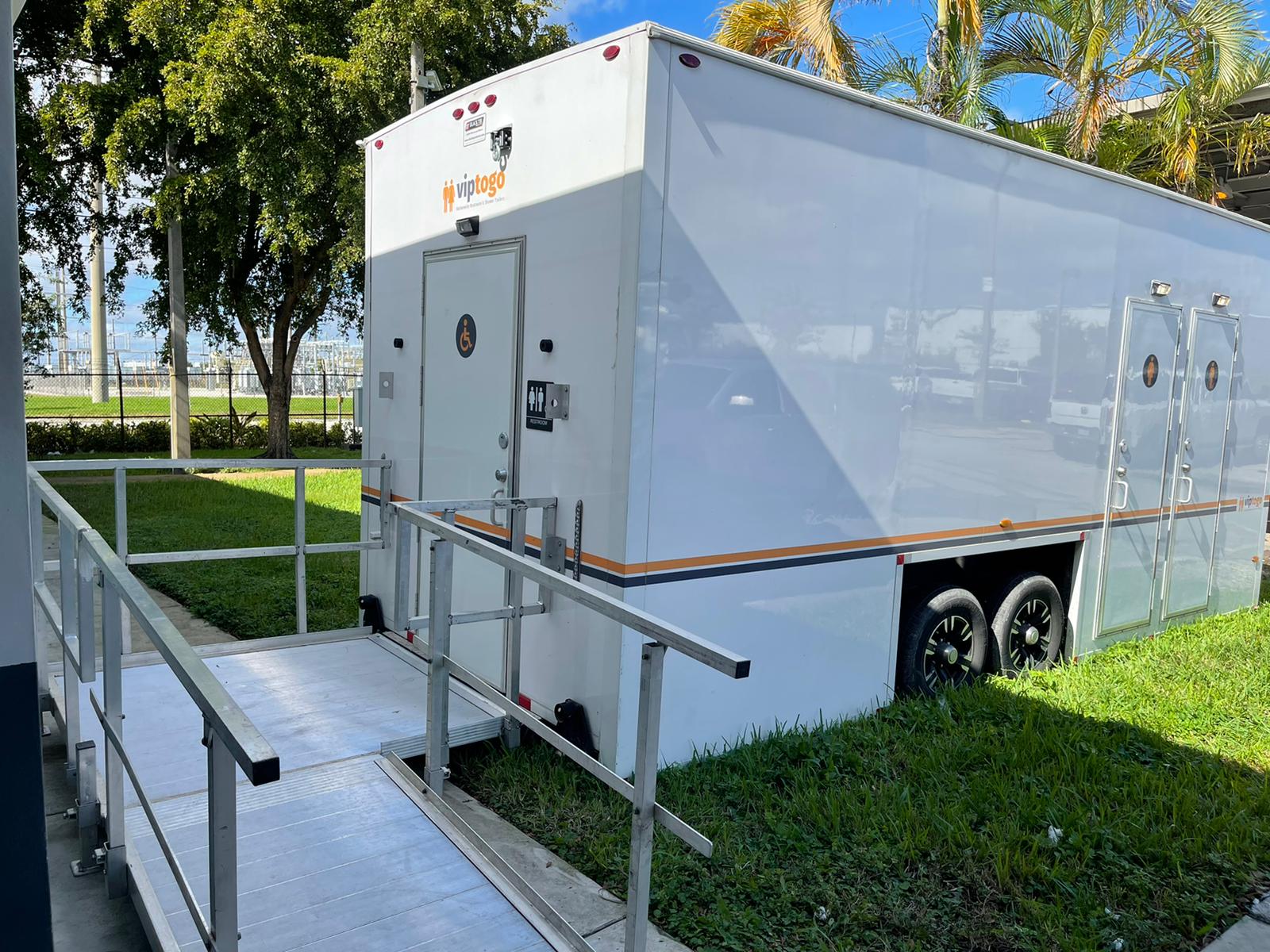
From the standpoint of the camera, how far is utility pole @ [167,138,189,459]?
1508 cm

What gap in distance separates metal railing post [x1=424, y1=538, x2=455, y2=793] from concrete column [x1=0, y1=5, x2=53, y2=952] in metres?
1.82

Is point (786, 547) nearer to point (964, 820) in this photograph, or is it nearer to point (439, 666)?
point (964, 820)

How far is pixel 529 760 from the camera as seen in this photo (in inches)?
166

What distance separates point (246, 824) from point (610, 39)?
128 inches

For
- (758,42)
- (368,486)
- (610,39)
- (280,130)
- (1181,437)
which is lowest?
(368,486)

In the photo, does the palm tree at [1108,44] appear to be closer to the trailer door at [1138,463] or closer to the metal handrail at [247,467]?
the trailer door at [1138,463]

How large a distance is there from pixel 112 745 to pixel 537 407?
2157 mm

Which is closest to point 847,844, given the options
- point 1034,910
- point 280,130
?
point 1034,910

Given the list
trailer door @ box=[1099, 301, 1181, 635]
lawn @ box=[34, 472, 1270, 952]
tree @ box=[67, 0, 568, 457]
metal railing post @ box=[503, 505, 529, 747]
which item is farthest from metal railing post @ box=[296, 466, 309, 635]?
tree @ box=[67, 0, 568, 457]

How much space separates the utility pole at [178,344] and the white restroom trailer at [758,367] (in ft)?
36.1

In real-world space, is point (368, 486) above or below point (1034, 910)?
above

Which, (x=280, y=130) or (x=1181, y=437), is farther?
(x=280, y=130)

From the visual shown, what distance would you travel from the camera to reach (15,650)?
1756 millimetres

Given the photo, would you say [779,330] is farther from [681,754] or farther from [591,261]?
[681,754]
